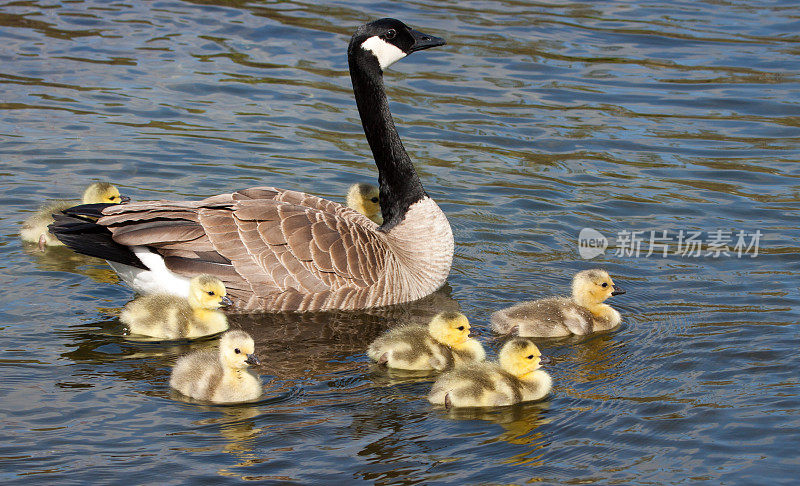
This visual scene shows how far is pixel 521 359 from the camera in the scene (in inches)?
287

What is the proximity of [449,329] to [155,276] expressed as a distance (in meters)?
2.64

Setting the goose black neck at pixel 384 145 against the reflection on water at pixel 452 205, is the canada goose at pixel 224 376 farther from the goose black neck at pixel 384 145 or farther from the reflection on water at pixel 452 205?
the goose black neck at pixel 384 145

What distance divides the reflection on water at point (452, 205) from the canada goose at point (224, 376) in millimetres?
105

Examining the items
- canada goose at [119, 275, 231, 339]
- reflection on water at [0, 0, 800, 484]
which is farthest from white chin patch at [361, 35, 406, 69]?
canada goose at [119, 275, 231, 339]

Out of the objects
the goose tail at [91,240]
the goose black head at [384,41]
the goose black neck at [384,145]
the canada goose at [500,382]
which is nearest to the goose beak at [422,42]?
the goose black head at [384,41]

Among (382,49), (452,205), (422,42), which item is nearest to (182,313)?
(382,49)

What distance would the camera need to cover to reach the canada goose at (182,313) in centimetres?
815

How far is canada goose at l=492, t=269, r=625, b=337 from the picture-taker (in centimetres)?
837

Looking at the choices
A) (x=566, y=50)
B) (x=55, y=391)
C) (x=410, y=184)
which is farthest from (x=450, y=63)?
(x=55, y=391)

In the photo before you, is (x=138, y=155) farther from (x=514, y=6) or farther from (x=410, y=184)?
(x=514, y=6)

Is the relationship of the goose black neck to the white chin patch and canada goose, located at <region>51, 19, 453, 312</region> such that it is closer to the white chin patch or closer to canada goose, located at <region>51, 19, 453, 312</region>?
the white chin patch

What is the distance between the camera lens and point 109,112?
1387cm

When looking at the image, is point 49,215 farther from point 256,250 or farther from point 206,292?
point 206,292

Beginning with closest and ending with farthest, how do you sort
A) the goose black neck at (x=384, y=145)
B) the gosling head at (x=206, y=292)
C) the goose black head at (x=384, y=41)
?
the gosling head at (x=206, y=292), the goose black head at (x=384, y=41), the goose black neck at (x=384, y=145)
